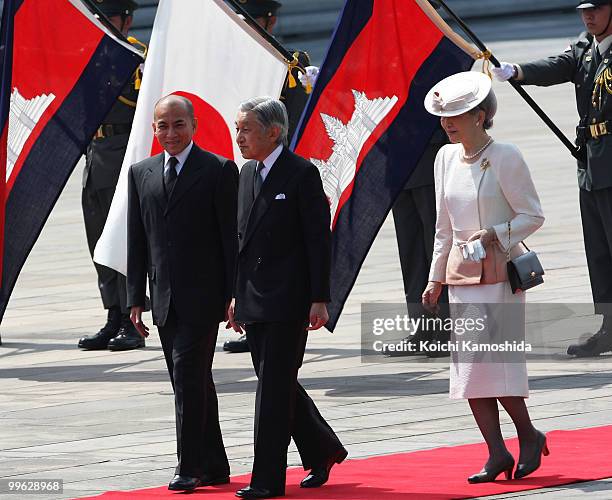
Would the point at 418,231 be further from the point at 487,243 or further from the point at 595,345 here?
the point at 487,243

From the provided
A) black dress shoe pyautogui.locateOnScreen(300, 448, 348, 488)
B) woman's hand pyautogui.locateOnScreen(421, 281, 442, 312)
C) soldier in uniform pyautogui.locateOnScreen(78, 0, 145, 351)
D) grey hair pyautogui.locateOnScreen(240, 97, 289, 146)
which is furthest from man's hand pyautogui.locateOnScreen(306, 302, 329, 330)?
soldier in uniform pyautogui.locateOnScreen(78, 0, 145, 351)

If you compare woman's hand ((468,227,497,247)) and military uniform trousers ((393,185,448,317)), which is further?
military uniform trousers ((393,185,448,317))

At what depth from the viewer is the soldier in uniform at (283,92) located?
1108 centimetres

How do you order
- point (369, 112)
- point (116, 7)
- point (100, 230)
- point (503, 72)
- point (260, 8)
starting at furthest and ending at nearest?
point (100, 230), point (116, 7), point (260, 8), point (369, 112), point (503, 72)

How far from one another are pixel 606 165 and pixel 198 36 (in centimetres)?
254

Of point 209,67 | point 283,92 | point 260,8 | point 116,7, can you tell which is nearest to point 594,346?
point 283,92

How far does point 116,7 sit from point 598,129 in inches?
137

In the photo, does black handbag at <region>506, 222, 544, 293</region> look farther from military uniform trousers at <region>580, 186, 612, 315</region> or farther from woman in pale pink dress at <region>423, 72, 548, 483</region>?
military uniform trousers at <region>580, 186, 612, 315</region>

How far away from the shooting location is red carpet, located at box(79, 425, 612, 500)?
6.91m

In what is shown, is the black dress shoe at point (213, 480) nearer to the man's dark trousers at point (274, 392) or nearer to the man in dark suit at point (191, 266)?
the man in dark suit at point (191, 266)

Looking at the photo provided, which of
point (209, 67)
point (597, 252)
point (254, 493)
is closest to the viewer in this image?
point (254, 493)

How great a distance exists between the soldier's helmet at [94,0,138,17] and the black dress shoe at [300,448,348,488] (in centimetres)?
517

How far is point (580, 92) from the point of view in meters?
10.2

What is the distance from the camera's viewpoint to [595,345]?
10.2 meters
